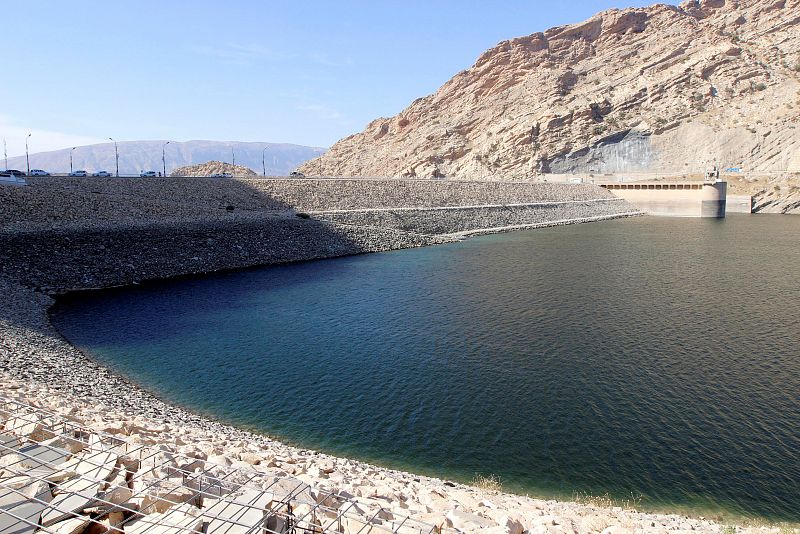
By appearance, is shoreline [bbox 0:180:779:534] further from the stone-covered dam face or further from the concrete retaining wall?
the concrete retaining wall

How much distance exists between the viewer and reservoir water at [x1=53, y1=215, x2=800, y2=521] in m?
12.5

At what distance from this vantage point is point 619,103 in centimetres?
10512

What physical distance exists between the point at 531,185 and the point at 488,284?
5118 cm

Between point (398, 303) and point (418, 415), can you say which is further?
point (398, 303)

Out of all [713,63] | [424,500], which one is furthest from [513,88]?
[424,500]

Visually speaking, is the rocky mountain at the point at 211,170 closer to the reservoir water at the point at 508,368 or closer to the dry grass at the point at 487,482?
the reservoir water at the point at 508,368

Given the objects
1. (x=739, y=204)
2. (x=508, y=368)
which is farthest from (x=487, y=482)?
(x=739, y=204)

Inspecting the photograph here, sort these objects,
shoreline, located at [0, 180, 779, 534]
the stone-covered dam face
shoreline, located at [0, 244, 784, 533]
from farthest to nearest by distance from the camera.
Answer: the stone-covered dam face → shoreline, located at [0, 180, 779, 534] → shoreline, located at [0, 244, 784, 533]

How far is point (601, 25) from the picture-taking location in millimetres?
134000

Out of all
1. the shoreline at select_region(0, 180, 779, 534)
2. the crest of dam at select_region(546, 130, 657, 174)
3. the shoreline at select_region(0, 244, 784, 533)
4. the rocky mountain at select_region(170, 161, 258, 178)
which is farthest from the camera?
the crest of dam at select_region(546, 130, 657, 174)

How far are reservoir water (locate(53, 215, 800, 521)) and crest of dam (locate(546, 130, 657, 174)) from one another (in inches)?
2606

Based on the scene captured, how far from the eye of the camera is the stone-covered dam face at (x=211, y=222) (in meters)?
32.0

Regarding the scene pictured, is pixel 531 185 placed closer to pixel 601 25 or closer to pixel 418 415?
pixel 418 415

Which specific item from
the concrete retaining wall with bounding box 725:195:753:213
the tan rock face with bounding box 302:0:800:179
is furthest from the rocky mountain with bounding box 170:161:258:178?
the concrete retaining wall with bounding box 725:195:753:213
